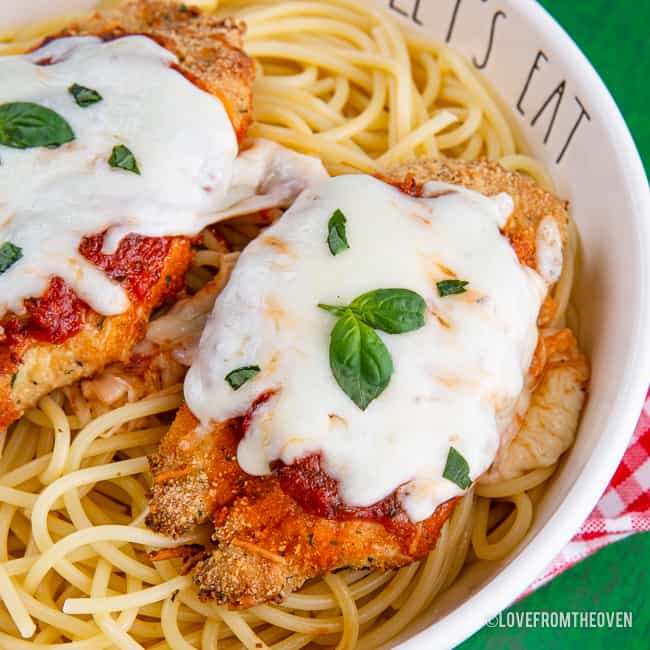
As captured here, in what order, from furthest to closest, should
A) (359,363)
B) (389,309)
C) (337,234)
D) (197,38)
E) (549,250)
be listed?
1. (197,38)
2. (549,250)
3. (337,234)
4. (389,309)
5. (359,363)

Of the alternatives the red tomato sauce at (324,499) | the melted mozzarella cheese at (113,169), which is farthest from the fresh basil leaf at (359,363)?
the melted mozzarella cheese at (113,169)

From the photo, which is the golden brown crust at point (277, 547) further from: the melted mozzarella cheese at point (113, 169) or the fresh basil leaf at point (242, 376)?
the melted mozzarella cheese at point (113, 169)

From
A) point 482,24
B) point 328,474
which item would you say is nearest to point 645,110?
point 482,24

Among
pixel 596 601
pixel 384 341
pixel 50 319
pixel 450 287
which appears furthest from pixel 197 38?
pixel 596 601

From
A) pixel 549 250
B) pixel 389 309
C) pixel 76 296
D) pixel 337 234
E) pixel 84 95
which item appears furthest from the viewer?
pixel 549 250

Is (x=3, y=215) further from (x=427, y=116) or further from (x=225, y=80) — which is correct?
(x=427, y=116)

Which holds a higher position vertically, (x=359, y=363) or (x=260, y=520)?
(x=359, y=363)

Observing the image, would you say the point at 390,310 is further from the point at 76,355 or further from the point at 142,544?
the point at 142,544
